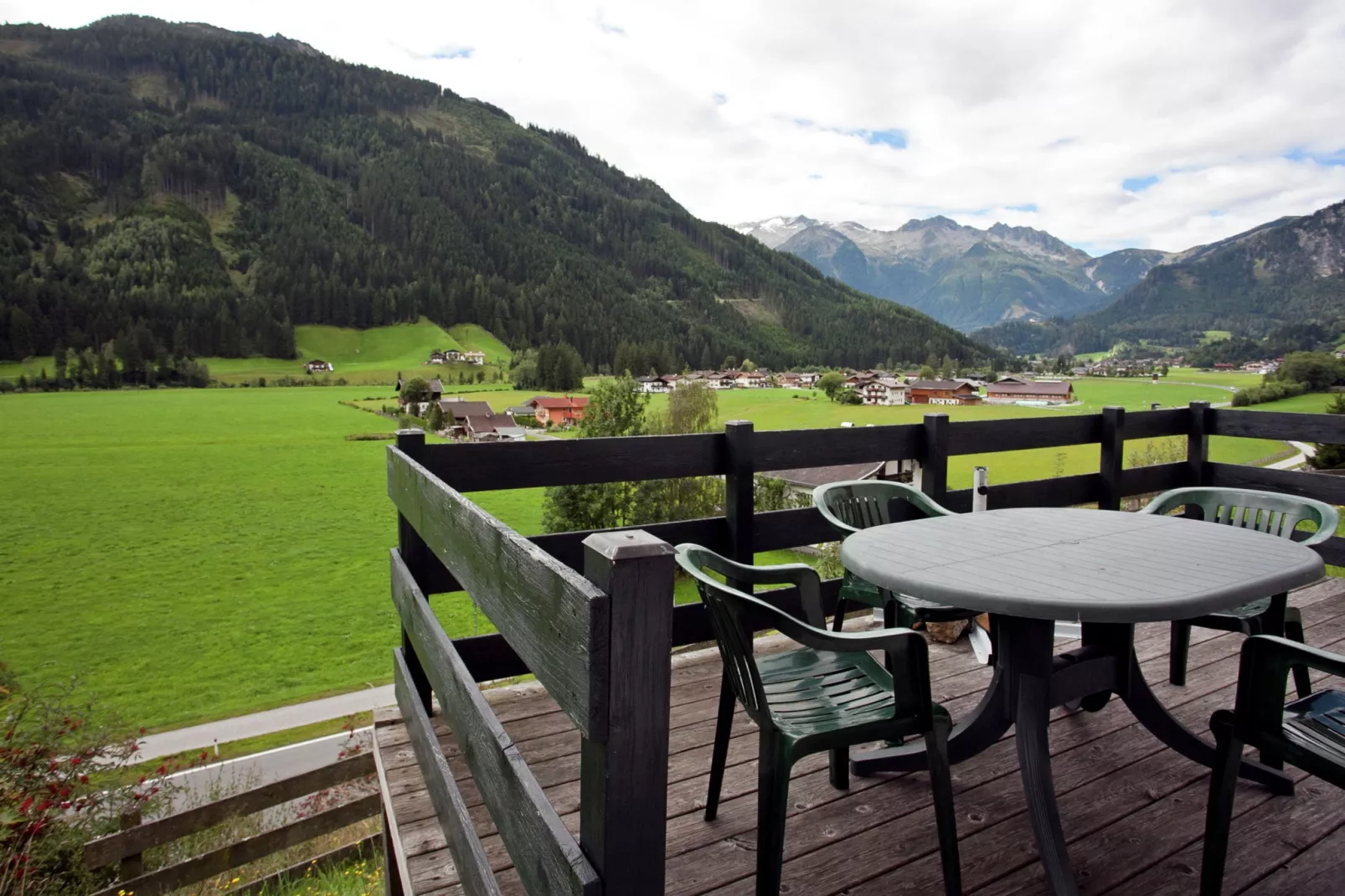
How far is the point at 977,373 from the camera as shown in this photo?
360 feet

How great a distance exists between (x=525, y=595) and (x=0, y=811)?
721 cm

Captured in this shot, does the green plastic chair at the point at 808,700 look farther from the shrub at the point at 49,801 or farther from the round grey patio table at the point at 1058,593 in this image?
the shrub at the point at 49,801

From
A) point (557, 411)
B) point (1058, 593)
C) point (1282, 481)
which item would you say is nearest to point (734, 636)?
point (1058, 593)

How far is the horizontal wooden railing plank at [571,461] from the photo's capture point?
2725 millimetres

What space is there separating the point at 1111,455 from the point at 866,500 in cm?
209

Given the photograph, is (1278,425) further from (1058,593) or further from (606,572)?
(606,572)

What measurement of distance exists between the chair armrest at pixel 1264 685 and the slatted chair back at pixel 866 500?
133cm

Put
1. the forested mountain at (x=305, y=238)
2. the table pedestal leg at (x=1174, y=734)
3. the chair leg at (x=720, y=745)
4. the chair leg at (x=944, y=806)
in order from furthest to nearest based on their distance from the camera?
the forested mountain at (x=305, y=238) → the table pedestal leg at (x=1174, y=734) → the chair leg at (x=720, y=745) → the chair leg at (x=944, y=806)

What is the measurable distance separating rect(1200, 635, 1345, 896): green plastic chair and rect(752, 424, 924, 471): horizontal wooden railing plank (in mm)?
1738

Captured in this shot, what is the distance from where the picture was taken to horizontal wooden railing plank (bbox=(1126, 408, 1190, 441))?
178 inches

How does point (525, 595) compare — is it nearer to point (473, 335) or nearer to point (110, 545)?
point (110, 545)

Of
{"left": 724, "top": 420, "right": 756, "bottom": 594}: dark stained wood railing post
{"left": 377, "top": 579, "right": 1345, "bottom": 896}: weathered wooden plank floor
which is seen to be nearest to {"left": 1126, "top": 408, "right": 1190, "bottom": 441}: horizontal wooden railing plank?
{"left": 377, "top": 579, "right": 1345, "bottom": 896}: weathered wooden plank floor

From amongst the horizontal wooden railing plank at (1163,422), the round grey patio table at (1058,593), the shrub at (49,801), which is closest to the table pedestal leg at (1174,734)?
the round grey patio table at (1058,593)

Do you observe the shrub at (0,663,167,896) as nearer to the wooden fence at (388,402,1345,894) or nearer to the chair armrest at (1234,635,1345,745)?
the wooden fence at (388,402,1345,894)
